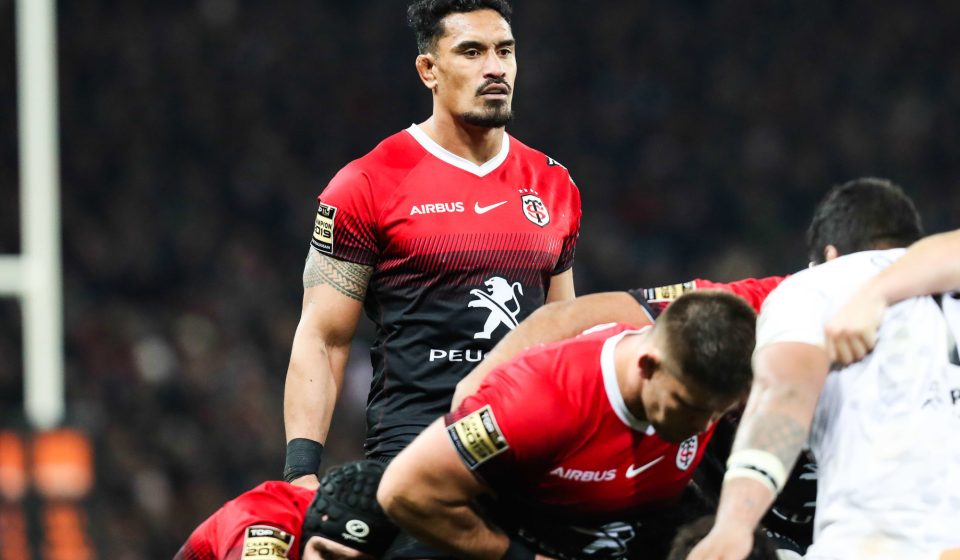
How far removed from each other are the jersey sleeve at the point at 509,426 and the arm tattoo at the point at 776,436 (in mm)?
452

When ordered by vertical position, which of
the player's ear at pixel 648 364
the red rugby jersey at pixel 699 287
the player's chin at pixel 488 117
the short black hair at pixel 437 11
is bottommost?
the player's ear at pixel 648 364

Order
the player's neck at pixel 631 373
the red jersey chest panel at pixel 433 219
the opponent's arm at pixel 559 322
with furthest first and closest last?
the red jersey chest panel at pixel 433 219, the opponent's arm at pixel 559 322, the player's neck at pixel 631 373

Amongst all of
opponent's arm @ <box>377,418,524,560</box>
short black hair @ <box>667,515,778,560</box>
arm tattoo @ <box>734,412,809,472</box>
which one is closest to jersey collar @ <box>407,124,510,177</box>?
opponent's arm @ <box>377,418,524,560</box>

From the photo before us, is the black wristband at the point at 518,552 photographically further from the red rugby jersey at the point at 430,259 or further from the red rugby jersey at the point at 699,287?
the red rugby jersey at the point at 430,259

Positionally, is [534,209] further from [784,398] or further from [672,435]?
[784,398]

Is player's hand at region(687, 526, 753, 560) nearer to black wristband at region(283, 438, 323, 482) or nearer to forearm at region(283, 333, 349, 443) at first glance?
black wristband at region(283, 438, 323, 482)

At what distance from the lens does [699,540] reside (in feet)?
9.36

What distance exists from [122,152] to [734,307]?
9028mm

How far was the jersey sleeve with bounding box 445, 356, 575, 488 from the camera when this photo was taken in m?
2.88

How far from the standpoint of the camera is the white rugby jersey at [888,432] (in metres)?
2.61

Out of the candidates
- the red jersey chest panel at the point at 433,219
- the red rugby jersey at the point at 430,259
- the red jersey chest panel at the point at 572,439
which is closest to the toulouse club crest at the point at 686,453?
the red jersey chest panel at the point at 572,439

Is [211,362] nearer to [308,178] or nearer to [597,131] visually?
[308,178]

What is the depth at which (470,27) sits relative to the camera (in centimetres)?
411

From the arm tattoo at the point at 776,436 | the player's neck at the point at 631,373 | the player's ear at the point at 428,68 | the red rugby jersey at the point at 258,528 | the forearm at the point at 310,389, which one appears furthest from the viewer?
the player's ear at the point at 428,68
